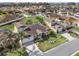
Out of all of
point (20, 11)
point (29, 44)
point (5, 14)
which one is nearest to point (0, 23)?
point (5, 14)

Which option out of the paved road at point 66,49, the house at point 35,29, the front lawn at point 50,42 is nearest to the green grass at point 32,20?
the house at point 35,29

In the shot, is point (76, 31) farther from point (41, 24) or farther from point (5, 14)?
point (5, 14)

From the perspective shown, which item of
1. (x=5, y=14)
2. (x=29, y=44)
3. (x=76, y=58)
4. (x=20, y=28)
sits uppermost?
(x=5, y=14)

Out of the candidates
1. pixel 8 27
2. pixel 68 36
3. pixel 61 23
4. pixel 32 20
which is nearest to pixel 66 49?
pixel 68 36

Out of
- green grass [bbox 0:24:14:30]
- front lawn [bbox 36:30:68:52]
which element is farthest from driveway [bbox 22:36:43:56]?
green grass [bbox 0:24:14:30]

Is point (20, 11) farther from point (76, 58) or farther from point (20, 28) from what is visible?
point (76, 58)

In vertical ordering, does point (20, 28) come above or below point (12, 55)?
above

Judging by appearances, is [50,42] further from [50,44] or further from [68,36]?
[68,36]
